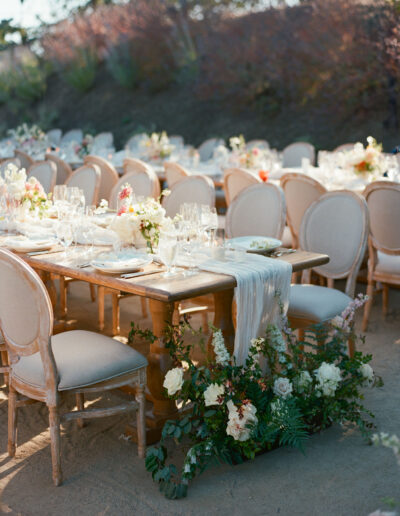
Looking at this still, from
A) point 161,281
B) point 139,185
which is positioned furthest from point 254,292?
point 139,185

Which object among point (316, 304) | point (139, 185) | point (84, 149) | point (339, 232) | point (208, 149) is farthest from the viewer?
point (208, 149)

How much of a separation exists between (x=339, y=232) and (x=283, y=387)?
4.35ft

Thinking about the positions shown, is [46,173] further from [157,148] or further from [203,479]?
[203,479]

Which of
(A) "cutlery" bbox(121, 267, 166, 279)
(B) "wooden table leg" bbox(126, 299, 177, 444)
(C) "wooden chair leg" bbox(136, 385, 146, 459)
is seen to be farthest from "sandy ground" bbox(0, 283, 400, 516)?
(A) "cutlery" bbox(121, 267, 166, 279)

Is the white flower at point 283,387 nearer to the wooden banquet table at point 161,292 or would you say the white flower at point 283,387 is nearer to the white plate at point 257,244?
the wooden banquet table at point 161,292

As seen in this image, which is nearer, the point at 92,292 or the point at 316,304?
the point at 316,304

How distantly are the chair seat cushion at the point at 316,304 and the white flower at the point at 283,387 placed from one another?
67 centimetres

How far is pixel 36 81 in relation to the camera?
19453 millimetres

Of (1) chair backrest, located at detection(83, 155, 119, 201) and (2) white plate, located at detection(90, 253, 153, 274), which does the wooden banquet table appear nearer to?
(2) white plate, located at detection(90, 253, 153, 274)

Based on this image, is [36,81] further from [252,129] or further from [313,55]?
[313,55]

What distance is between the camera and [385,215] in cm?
441

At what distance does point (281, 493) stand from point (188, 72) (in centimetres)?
1499

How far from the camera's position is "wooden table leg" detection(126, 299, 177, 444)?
3.01 metres

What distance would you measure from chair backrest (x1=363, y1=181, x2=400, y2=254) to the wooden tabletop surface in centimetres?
140
